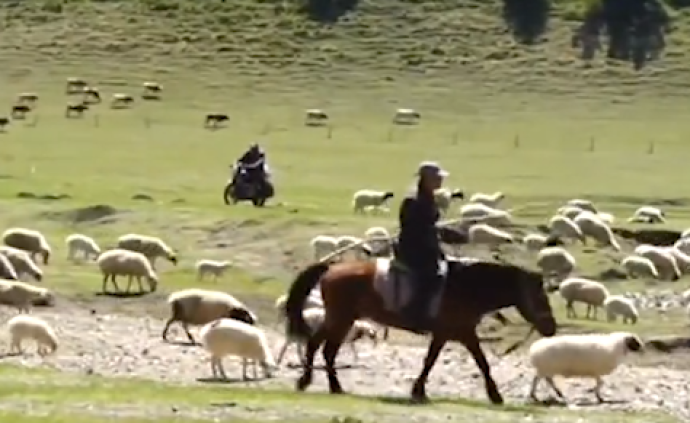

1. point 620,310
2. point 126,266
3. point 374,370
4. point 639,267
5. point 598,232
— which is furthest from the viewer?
point 598,232

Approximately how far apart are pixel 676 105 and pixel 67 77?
29580mm

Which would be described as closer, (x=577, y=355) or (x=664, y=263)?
(x=577, y=355)

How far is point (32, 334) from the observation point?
2172cm

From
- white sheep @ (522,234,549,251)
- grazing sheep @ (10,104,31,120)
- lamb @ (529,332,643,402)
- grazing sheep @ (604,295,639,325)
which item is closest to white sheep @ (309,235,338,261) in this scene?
white sheep @ (522,234,549,251)

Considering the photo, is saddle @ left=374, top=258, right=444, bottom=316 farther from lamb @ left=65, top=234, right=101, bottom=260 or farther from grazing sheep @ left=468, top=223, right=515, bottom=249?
lamb @ left=65, top=234, right=101, bottom=260

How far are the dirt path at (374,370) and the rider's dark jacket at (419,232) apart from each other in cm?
260

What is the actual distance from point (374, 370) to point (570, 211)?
17.7 meters

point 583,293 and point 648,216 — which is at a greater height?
point 583,293

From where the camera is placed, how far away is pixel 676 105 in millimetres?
77938

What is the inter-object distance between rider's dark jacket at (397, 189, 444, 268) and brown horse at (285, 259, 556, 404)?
1.34 ft

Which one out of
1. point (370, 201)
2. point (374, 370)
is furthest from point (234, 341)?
point (370, 201)

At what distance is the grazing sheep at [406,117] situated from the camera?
72.2m

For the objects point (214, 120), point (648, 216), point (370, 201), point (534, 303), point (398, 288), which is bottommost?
point (214, 120)

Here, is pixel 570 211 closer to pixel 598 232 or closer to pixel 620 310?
pixel 598 232
